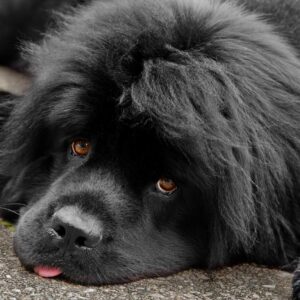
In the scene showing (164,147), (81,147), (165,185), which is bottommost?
(81,147)

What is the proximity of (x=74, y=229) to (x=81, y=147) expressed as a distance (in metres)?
0.60

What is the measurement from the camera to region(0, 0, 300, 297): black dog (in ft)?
11.2

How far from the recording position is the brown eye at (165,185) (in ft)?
11.7

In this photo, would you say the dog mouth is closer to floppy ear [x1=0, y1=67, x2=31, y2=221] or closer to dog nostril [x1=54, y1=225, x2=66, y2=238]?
dog nostril [x1=54, y1=225, x2=66, y2=238]

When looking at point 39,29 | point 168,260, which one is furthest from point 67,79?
point 39,29

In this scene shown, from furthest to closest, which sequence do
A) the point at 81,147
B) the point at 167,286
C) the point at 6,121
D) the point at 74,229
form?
the point at 6,121 → the point at 81,147 → the point at 167,286 → the point at 74,229

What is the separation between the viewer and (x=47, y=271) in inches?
132

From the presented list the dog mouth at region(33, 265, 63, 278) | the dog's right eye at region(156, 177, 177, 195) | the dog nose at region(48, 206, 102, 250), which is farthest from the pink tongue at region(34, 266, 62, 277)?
the dog's right eye at region(156, 177, 177, 195)

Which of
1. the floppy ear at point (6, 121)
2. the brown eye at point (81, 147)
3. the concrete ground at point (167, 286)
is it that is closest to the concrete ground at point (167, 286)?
the concrete ground at point (167, 286)

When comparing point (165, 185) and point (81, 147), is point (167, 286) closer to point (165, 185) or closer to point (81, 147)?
point (165, 185)

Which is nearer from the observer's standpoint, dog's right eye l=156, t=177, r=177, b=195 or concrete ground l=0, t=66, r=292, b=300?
concrete ground l=0, t=66, r=292, b=300

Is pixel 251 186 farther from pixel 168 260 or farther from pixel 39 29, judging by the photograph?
pixel 39 29

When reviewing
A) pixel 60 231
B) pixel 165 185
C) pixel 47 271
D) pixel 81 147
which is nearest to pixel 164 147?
pixel 165 185

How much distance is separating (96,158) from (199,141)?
574 millimetres
